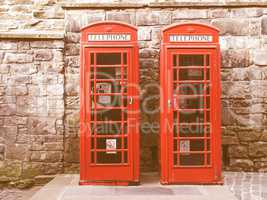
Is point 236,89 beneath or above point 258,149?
above

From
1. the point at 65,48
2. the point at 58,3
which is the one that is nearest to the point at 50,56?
the point at 65,48

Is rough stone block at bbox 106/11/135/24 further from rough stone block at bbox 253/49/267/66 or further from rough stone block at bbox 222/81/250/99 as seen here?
rough stone block at bbox 253/49/267/66

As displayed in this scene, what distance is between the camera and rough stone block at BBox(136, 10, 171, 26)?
7.15 meters

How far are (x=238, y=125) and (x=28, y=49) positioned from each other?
12.0 feet

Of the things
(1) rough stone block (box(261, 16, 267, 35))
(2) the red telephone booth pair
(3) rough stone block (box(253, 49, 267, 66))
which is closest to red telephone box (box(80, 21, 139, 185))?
(2) the red telephone booth pair

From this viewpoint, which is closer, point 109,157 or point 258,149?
point 109,157

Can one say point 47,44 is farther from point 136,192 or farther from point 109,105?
point 136,192

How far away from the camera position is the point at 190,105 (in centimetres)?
604

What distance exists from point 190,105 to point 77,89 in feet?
6.66

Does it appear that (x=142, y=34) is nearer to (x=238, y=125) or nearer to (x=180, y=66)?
(x=180, y=66)

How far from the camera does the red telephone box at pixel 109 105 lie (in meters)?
5.93

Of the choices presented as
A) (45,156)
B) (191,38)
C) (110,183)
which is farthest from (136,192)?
(191,38)

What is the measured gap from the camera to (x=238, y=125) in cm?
704

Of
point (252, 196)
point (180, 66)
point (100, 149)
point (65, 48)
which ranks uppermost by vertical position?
point (65, 48)
